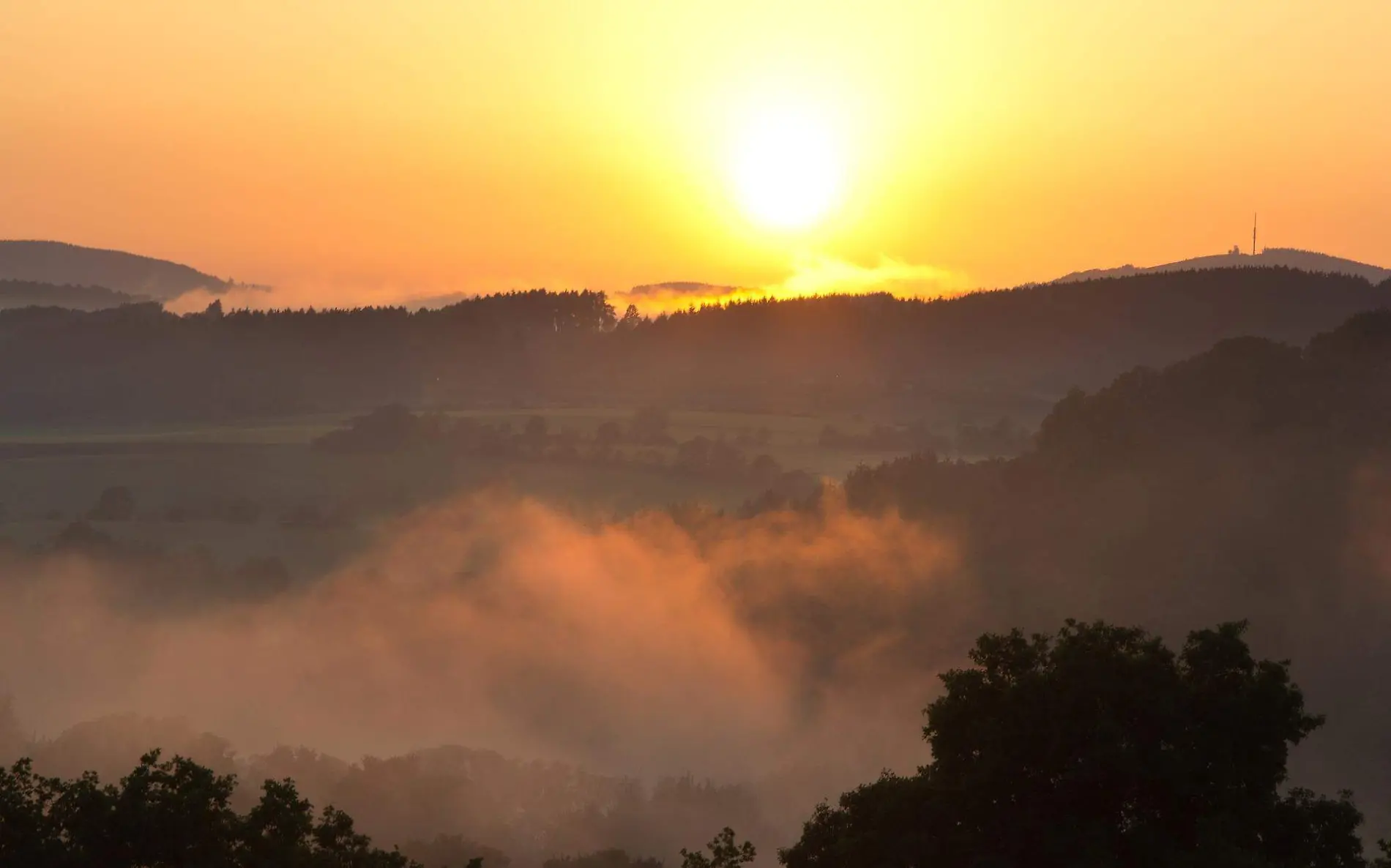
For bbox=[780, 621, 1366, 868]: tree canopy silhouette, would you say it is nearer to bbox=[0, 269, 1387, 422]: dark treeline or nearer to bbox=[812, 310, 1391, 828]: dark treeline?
bbox=[812, 310, 1391, 828]: dark treeline

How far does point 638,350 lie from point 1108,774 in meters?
155

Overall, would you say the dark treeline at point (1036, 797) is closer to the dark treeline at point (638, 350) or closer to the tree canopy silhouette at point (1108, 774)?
the tree canopy silhouette at point (1108, 774)

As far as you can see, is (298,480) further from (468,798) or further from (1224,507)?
(468,798)

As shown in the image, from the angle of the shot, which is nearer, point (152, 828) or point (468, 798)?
point (152, 828)

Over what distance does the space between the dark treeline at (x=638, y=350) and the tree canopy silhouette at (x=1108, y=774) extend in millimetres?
107542

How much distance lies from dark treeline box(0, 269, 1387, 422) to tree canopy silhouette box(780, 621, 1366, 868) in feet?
353

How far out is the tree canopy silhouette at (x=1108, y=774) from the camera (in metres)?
19.1

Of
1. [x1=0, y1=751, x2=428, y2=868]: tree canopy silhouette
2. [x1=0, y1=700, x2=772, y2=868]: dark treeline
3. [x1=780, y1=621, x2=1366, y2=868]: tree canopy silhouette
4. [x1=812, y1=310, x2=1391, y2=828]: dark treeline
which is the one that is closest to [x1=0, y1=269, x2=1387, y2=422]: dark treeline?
[x1=812, y1=310, x2=1391, y2=828]: dark treeline

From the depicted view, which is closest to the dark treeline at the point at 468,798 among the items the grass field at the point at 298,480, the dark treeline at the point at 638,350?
the grass field at the point at 298,480

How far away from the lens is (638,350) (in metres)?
173

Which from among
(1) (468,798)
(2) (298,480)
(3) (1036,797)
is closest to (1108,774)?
(3) (1036,797)

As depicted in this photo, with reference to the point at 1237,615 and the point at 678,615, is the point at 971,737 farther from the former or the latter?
the point at 678,615

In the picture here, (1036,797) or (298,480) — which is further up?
(298,480)

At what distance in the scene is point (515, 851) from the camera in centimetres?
3962
